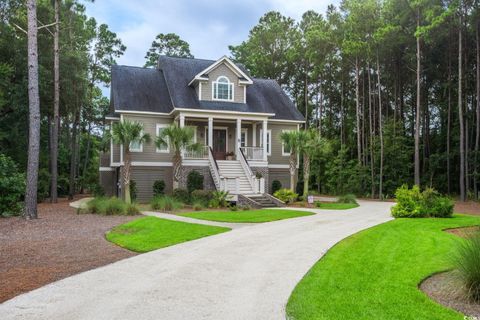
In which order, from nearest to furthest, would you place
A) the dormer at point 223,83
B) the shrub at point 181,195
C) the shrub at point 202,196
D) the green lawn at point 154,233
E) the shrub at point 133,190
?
1. the green lawn at point 154,233
2. the shrub at point 202,196
3. the shrub at point 181,195
4. the shrub at point 133,190
5. the dormer at point 223,83

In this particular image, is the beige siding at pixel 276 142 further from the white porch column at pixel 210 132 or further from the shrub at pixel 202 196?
the shrub at pixel 202 196

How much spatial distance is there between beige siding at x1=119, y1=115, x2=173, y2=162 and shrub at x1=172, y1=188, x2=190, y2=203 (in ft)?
13.3

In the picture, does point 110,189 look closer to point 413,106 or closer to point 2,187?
point 2,187

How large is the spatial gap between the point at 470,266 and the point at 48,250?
8.41 m

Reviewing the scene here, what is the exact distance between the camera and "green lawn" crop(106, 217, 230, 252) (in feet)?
33.8

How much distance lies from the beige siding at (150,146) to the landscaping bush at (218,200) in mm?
5543

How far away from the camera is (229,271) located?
7.59 m

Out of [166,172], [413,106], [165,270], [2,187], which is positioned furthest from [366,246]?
[413,106]

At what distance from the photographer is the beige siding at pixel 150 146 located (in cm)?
2481

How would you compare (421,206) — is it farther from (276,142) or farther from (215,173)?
(276,142)

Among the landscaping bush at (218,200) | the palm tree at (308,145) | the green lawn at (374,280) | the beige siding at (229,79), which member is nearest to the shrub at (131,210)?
the landscaping bush at (218,200)

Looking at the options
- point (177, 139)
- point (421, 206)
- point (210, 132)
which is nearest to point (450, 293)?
point (421, 206)

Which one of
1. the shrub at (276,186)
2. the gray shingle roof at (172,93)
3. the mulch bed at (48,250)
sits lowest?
the mulch bed at (48,250)

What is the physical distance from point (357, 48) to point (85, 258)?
82.6ft
